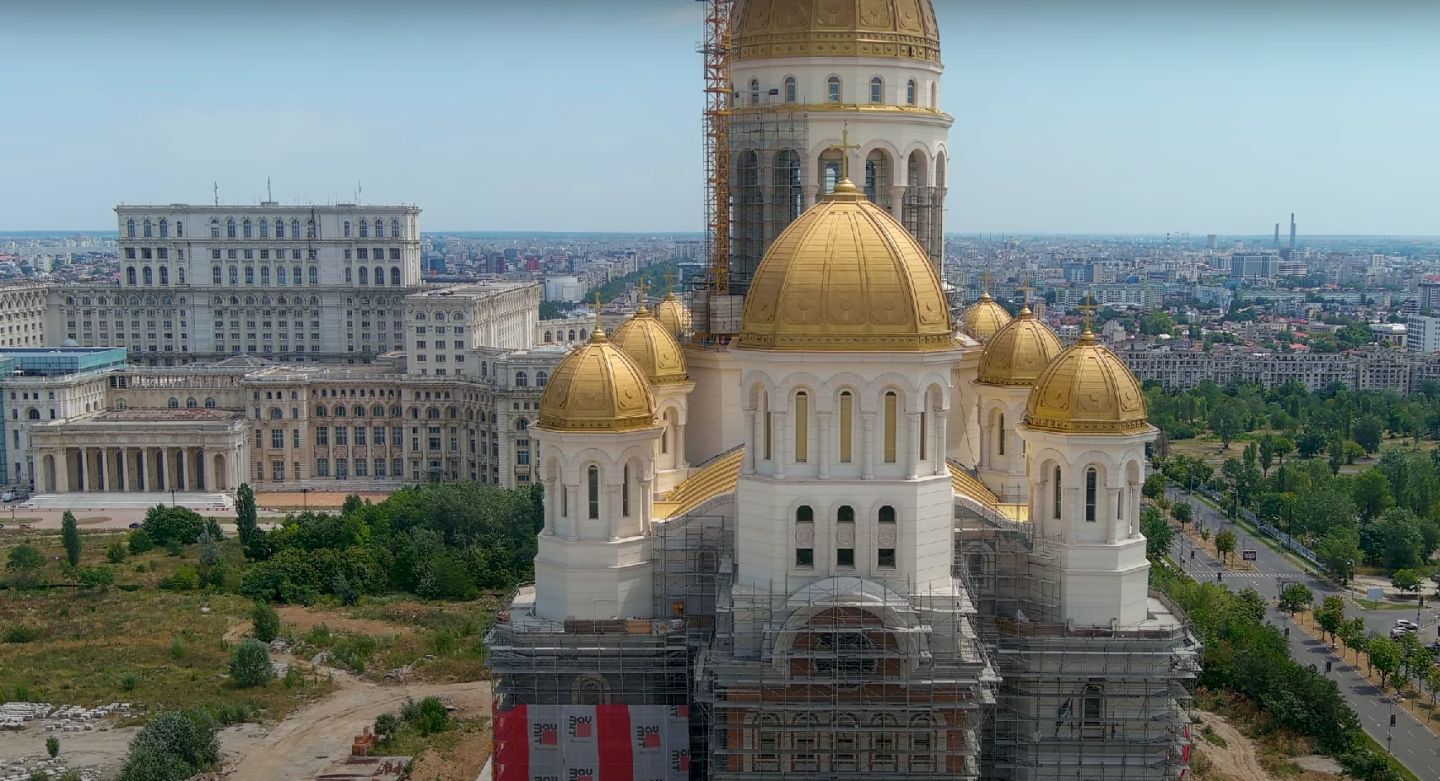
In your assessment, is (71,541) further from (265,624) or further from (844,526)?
(844,526)

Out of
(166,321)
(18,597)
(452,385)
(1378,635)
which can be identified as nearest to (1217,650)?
(1378,635)

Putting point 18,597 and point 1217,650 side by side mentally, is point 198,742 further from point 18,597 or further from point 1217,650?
point 1217,650

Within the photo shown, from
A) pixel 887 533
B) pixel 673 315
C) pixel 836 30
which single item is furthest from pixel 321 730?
pixel 836 30

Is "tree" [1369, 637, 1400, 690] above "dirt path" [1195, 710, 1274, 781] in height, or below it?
above

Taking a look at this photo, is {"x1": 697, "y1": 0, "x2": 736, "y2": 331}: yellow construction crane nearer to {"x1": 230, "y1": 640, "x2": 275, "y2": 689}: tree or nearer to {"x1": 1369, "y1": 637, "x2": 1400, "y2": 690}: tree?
{"x1": 230, "y1": 640, "x2": 275, "y2": 689}: tree

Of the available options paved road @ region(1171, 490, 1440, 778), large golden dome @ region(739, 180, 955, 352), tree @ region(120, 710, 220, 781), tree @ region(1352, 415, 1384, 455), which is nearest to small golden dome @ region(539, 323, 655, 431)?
large golden dome @ region(739, 180, 955, 352)

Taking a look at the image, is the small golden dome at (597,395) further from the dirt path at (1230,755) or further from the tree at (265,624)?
the tree at (265,624)
